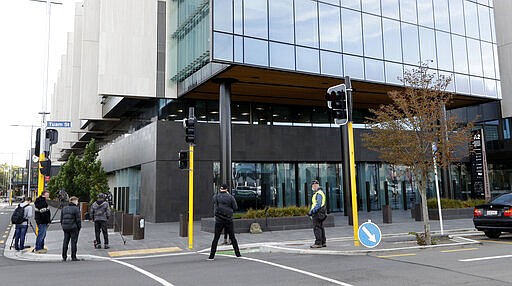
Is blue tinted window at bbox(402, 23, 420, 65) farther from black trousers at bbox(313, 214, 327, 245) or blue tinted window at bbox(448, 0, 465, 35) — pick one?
black trousers at bbox(313, 214, 327, 245)

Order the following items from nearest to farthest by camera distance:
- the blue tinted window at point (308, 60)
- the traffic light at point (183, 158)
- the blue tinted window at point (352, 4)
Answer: the traffic light at point (183, 158), the blue tinted window at point (308, 60), the blue tinted window at point (352, 4)

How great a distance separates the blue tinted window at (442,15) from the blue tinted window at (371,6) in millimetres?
4660

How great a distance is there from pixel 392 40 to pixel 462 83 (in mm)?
6107

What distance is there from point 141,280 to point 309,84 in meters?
16.8

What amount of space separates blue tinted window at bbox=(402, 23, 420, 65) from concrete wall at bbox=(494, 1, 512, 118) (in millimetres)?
11211

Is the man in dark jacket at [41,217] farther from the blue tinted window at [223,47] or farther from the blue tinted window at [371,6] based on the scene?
the blue tinted window at [371,6]

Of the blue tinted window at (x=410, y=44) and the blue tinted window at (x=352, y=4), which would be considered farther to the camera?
the blue tinted window at (x=410, y=44)

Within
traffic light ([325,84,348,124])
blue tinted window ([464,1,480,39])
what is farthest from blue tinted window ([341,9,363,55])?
traffic light ([325,84,348,124])

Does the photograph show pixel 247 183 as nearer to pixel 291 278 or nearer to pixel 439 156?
pixel 439 156

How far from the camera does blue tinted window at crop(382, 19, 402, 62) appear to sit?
75.6 ft

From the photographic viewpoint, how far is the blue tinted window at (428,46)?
2430cm

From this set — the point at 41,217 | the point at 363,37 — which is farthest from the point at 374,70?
the point at 41,217

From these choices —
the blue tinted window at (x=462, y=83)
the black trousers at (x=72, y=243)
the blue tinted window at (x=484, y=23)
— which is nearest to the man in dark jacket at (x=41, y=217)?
the black trousers at (x=72, y=243)

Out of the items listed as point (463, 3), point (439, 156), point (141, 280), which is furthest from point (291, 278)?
point (463, 3)
